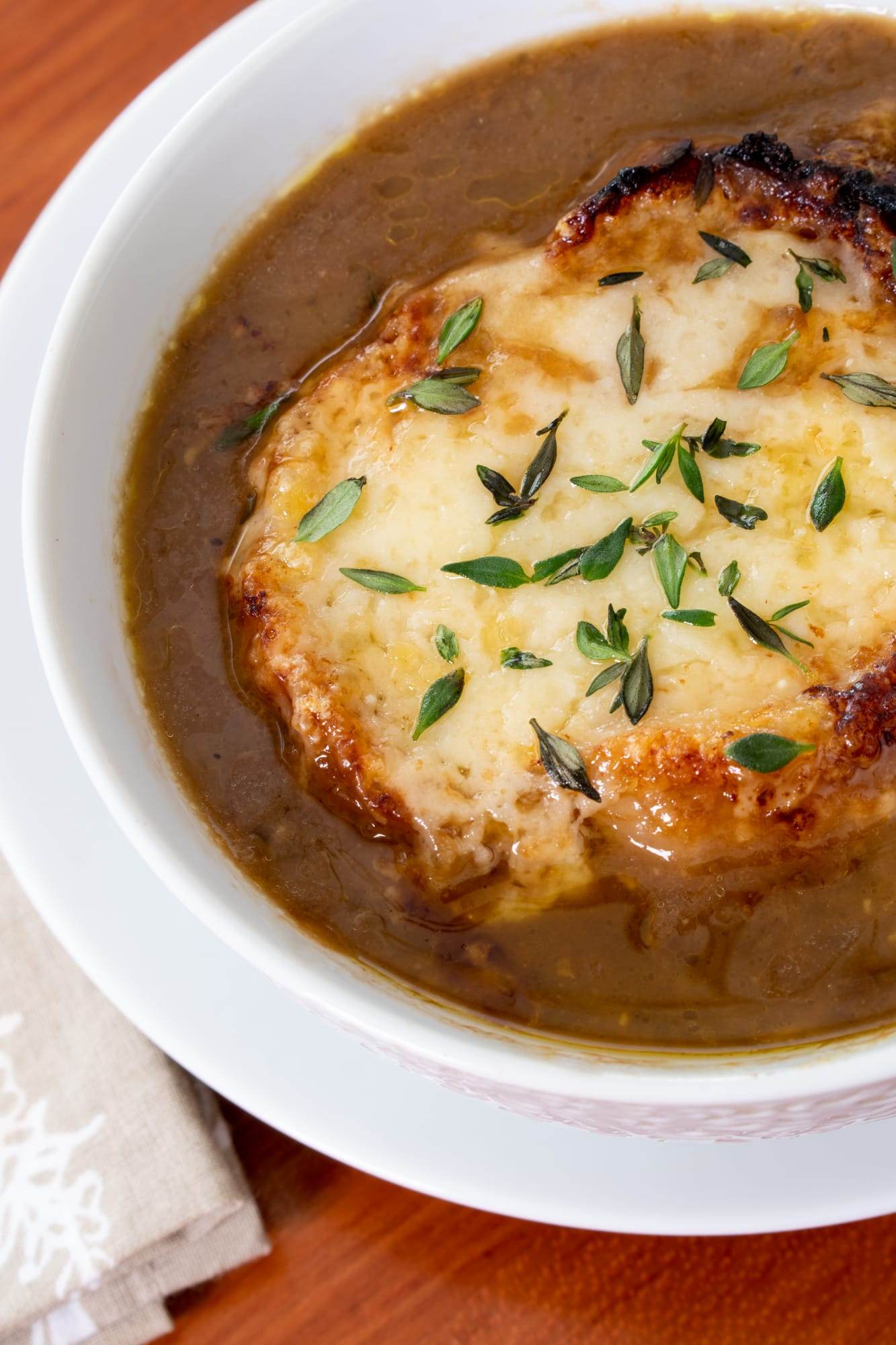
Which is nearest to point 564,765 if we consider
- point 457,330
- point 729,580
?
point 729,580

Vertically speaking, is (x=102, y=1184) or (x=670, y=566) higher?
(x=670, y=566)

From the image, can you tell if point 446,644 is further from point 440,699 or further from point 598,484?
point 598,484

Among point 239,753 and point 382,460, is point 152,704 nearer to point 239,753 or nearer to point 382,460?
point 239,753

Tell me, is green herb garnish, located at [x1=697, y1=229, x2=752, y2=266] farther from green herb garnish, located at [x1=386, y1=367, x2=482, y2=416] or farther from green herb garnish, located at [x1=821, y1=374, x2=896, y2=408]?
green herb garnish, located at [x1=386, y1=367, x2=482, y2=416]

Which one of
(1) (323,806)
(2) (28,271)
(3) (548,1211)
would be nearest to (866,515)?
(1) (323,806)

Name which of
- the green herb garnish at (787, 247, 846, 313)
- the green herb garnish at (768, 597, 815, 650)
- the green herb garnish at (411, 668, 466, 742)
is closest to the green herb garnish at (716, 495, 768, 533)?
the green herb garnish at (768, 597, 815, 650)
